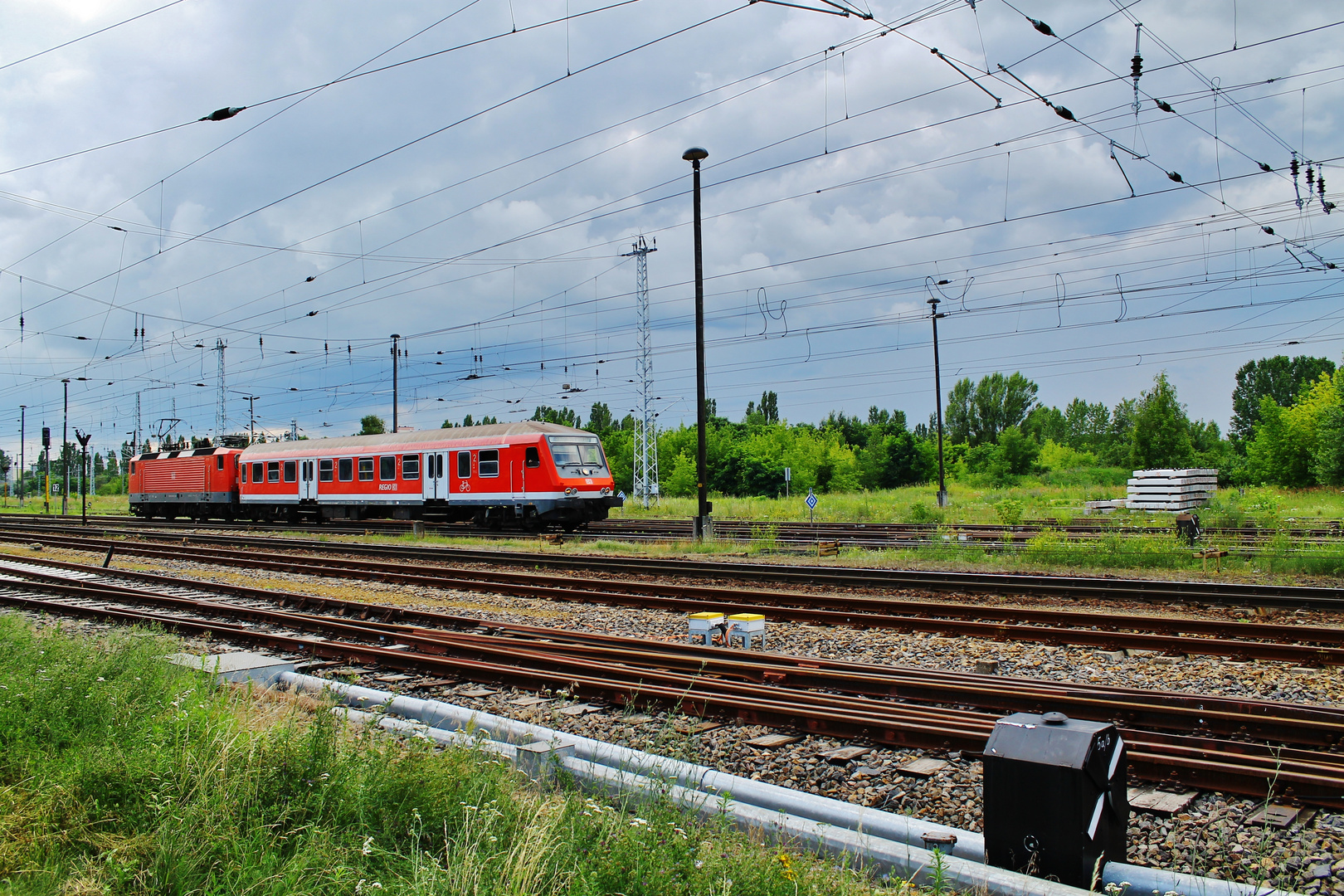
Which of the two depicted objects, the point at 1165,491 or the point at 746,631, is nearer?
the point at 746,631

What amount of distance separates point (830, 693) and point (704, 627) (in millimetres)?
2361

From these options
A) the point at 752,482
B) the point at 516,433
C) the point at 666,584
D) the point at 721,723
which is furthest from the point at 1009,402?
the point at 721,723

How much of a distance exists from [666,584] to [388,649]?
585 cm

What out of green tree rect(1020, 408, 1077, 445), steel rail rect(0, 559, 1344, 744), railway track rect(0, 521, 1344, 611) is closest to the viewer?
steel rail rect(0, 559, 1344, 744)

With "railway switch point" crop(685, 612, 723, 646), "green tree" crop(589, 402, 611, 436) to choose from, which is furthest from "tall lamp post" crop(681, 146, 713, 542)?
"green tree" crop(589, 402, 611, 436)

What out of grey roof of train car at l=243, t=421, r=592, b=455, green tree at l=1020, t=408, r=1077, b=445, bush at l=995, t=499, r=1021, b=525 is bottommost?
bush at l=995, t=499, r=1021, b=525

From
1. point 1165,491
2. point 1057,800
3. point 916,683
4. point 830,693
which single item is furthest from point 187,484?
point 1057,800

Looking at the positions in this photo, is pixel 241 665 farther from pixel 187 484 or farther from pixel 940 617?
pixel 187 484

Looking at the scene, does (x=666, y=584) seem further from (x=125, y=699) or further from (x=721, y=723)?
(x=125, y=699)

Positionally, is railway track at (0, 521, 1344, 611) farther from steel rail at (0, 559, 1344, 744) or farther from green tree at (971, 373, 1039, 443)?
green tree at (971, 373, 1039, 443)

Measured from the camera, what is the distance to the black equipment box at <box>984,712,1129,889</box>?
137 inches

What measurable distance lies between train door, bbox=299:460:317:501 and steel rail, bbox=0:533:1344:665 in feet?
57.8

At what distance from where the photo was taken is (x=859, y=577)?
1384 centimetres

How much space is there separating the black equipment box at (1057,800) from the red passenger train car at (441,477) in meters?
21.0
